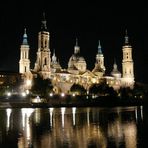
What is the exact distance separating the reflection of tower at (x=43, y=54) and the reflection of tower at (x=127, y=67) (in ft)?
119

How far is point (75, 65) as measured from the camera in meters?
121

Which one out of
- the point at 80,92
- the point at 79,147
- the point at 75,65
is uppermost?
the point at 75,65

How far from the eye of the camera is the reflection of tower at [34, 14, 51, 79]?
3878 inches

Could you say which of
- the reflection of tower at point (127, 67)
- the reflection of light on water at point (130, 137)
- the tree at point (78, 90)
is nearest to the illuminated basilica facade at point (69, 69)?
the reflection of tower at point (127, 67)

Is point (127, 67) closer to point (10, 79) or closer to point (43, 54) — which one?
Answer: point (43, 54)

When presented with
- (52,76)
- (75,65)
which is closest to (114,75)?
(75,65)

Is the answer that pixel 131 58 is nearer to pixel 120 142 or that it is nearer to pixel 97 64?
pixel 97 64

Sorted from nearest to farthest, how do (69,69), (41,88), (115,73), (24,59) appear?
1. (41,88)
2. (24,59)
3. (69,69)
4. (115,73)

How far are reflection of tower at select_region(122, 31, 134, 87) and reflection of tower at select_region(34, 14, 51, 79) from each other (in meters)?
36.4

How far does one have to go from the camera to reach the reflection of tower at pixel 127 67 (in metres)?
127

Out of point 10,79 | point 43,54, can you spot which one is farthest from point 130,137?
point 10,79

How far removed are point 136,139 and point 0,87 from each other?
73.6m

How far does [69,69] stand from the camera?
117625 mm

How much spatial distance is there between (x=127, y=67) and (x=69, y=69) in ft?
70.3
